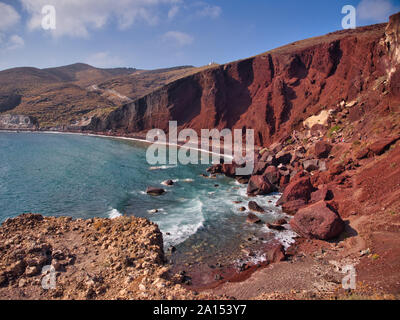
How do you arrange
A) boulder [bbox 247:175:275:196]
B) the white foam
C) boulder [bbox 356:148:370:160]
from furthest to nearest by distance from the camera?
1. boulder [bbox 247:175:275:196]
2. boulder [bbox 356:148:370:160]
3. the white foam

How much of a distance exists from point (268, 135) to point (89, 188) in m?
38.0

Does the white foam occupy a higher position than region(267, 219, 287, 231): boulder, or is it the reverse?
the white foam

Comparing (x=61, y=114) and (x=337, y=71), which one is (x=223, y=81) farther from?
(x=61, y=114)

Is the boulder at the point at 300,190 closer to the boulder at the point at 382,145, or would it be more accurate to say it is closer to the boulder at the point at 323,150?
the boulder at the point at 382,145

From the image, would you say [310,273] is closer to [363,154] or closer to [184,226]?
[184,226]

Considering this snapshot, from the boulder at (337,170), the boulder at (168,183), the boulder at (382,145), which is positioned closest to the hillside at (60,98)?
the boulder at (168,183)

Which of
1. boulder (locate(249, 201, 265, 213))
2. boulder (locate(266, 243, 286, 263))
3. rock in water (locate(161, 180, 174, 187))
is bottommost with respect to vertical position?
boulder (locate(266, 243, 286, 263))

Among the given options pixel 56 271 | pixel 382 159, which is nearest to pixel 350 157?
pixel 382 159

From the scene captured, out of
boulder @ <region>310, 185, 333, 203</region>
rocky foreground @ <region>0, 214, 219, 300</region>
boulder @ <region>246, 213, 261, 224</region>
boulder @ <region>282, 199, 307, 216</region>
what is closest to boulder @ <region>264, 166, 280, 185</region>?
boulder @ <region>282, 199, 307, 216</region>

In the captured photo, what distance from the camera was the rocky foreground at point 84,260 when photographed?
31.6 ft

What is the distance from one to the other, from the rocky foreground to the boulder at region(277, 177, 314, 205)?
14.7 metres

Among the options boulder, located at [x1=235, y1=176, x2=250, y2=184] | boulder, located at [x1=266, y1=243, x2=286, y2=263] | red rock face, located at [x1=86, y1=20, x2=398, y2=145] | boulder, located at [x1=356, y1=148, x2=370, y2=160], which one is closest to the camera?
boulder, located at [x1=266, y1=243, x2=286, y2=263]

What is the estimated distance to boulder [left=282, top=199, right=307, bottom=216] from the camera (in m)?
22.9

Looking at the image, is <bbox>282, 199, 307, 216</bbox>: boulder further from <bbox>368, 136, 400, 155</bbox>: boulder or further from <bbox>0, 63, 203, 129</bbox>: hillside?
<bbox>0, 63, 203, 129</bbox>: hillside
